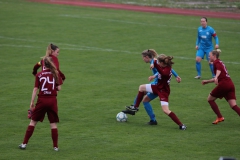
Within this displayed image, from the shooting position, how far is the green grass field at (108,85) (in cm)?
1166

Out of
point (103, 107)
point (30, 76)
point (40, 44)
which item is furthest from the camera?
point (40, 44)

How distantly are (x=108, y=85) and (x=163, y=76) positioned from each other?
5881 millimetres

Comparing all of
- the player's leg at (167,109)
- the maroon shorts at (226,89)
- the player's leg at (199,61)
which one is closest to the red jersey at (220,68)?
the maroon shorts at (226,89)

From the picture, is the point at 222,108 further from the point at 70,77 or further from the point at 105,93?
the point at 70,77

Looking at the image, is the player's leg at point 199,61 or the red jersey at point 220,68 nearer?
the red jersey at point 220,68

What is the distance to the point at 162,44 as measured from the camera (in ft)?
88.5

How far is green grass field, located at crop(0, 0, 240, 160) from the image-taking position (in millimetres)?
11656

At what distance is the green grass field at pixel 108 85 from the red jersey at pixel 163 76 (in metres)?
1.12

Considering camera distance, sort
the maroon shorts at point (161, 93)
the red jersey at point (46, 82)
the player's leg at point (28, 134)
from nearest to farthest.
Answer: the red jersey at point (46, 82) → the player's leg at point (28, 134) → the maroon shorts at point (161, 93)

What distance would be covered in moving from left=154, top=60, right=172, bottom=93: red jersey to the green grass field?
1.12 m

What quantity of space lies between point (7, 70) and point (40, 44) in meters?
6.01

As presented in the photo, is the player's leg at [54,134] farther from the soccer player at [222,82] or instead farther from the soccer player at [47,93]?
the soccer player at [222,82]

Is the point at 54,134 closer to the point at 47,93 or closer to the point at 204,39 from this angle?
the point at 47,93

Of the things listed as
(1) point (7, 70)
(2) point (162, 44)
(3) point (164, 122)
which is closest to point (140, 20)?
(2) point (162, 44)
